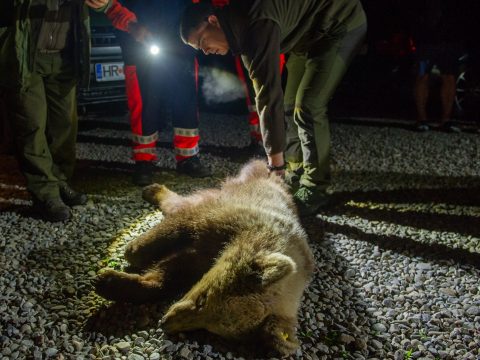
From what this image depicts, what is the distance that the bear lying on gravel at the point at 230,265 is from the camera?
2084 mm

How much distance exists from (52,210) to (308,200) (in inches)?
88.5

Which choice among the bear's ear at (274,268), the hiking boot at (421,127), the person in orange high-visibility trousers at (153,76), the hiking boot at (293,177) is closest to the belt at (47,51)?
the person in orange high-visibility trousers at (153,76)

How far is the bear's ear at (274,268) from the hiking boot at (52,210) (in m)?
2.37

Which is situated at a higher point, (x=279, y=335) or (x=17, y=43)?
(x=17, y=43)

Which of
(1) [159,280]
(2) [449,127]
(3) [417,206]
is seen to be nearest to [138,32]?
(1) [159,280]

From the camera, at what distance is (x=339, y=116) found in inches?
373

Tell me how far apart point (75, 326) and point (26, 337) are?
241 millimetres

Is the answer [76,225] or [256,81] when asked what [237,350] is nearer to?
[256,81]

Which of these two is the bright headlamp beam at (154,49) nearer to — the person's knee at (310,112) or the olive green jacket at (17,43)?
the olive green jacket at (17,43)

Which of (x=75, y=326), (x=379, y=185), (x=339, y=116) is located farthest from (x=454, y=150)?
(x=75, y=326)

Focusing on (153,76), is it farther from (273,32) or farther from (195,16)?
(273,32)

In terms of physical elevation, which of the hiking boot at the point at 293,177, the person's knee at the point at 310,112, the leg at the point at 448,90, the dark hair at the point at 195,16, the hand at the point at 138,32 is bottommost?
the hiking boot at the point at 293,177

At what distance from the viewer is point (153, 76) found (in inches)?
185

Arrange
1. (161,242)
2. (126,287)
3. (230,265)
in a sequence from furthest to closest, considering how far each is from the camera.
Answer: (161,242) → (126,287) → (230,265)
